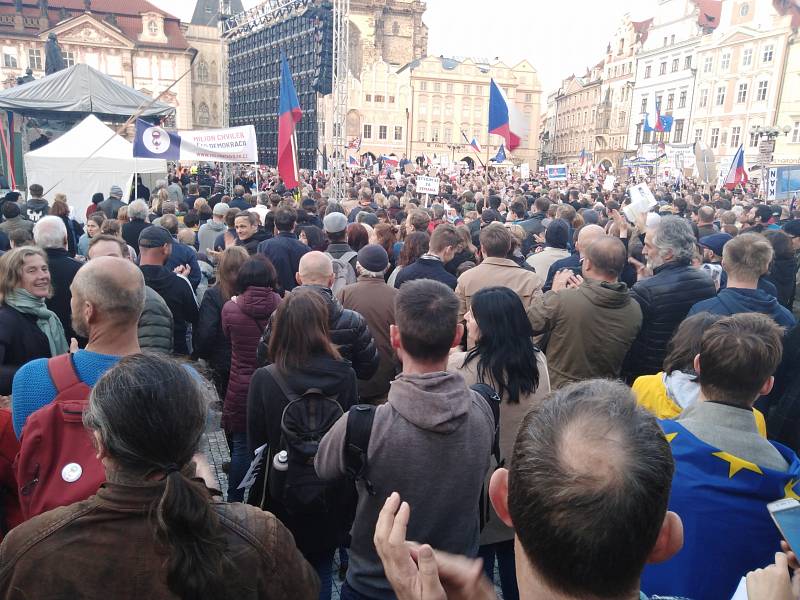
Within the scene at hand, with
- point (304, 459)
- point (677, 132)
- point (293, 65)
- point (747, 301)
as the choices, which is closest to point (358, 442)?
point (304, 459)

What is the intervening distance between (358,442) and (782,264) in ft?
19.0

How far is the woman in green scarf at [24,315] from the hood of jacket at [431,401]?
7.17ft

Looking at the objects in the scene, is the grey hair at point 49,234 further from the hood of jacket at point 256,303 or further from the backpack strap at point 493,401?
the backpack strap at point 493,401

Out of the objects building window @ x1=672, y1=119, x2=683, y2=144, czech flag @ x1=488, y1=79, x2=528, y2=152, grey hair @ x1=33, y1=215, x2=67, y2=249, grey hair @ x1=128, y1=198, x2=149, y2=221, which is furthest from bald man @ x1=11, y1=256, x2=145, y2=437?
building window @ x1=672, y1=119, x2=683, y2=144

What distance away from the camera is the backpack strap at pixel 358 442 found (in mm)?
2152

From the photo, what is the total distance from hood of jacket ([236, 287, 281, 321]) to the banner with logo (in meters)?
7.70

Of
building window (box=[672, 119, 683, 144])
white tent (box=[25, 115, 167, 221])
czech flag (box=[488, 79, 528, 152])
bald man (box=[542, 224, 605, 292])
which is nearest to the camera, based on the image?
bald man (box=[542, 224, 605, 292])

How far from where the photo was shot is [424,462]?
2.17m

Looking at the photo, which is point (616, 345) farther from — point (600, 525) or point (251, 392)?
point (600, 525)

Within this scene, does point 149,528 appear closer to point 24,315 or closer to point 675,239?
point 24,315

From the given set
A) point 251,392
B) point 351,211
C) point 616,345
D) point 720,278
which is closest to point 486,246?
point 616,345

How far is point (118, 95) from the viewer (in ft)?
57.5

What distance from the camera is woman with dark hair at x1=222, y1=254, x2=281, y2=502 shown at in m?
3.81

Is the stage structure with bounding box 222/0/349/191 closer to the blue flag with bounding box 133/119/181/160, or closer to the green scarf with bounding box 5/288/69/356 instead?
the blue flag with bounding box 133/119/181/160
